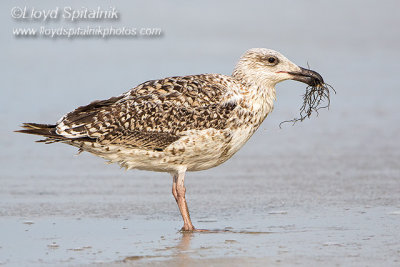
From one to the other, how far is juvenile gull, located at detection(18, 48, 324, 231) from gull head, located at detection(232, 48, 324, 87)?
0.89ft

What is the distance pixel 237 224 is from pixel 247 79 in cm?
157

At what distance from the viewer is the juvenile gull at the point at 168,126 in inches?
301

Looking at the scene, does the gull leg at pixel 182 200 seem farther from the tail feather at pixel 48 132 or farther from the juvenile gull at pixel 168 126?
the tail feather at pixel 48 132

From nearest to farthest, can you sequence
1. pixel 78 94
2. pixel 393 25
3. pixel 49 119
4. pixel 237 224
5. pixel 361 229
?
pixel 361 229
pixel 237 224
pixel 49 119
pixel 78 94
pixel 393 25

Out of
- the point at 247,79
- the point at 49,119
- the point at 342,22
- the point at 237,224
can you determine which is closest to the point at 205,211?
the point at 237,224

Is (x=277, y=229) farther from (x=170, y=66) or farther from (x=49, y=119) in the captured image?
(x=170, y=66)

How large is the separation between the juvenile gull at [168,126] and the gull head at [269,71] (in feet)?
0.89

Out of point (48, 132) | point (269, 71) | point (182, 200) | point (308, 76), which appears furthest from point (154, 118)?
point (308, 76)

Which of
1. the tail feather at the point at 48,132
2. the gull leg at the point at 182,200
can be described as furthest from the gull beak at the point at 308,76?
the tail feather at the point at 48,132

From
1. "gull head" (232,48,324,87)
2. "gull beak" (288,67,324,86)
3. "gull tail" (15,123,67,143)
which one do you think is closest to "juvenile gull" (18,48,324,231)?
"gull tail" (15,123,67,143)

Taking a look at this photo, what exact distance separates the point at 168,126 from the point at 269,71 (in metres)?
1.26

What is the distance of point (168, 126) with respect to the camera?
7.68m

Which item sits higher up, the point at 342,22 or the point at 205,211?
the point at 342,22

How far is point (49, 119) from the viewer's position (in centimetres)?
1396
